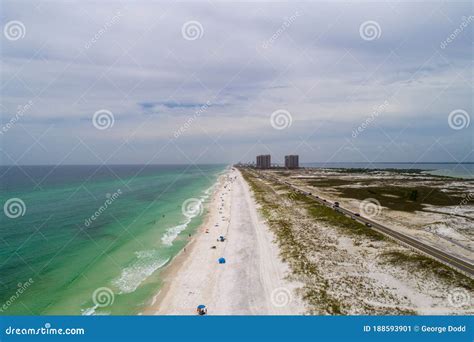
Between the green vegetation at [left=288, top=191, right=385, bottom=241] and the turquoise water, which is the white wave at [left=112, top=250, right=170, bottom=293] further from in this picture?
the green vegetation at [left=288, top=191, right=385, bottom=241]

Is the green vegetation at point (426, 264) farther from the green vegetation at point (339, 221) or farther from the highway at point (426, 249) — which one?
the green vegetation at point (339, 221)

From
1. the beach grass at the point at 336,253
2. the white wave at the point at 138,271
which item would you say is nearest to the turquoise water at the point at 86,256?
the white wave at the point at 138,271

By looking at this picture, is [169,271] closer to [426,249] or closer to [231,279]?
[231,279]

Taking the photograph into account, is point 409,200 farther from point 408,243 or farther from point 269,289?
point 269,289

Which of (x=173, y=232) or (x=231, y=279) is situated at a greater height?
(x=173, y=232)

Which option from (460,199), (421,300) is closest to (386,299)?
(421,300)

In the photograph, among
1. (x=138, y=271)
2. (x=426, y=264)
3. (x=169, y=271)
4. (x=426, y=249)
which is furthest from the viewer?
(x=426, y=249)

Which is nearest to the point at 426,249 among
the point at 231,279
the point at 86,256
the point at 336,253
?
the point at 336,253
